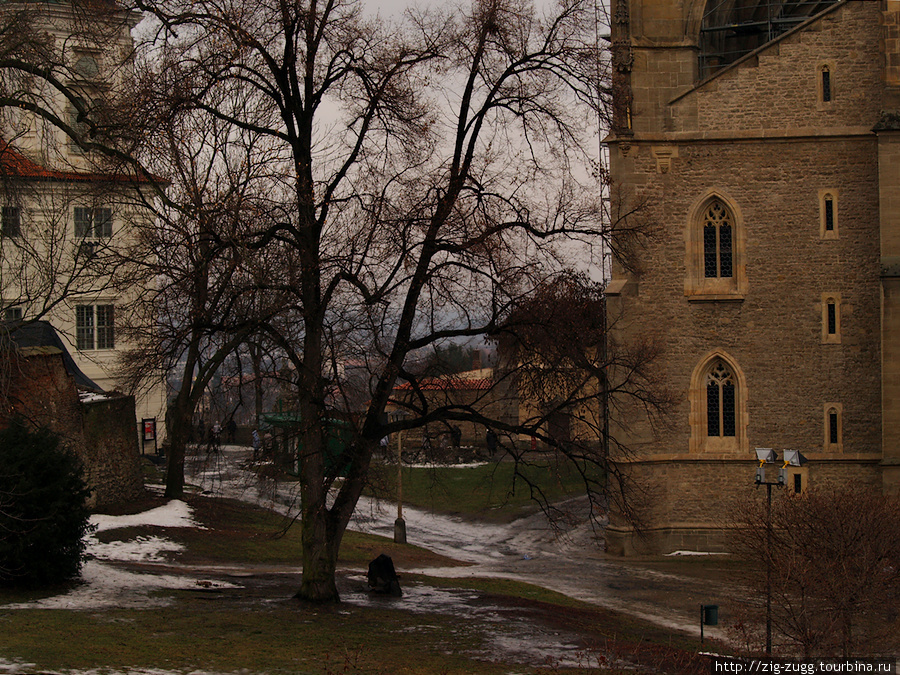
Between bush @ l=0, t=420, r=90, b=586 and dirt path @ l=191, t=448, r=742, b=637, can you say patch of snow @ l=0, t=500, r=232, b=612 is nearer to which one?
bush @ l=0, t=420, r=90, b=586

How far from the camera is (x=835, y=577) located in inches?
567

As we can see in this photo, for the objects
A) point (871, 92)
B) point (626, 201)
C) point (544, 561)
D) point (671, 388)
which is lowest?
point (544, 561)

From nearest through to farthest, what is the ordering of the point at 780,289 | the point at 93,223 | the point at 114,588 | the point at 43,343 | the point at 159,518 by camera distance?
the point at 114,588, the point at 159,518, the point at 780,289, the point at 43,343, the point at 93,223

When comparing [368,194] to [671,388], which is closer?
[368,194]

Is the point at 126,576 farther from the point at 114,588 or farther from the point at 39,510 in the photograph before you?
the point at 39,510

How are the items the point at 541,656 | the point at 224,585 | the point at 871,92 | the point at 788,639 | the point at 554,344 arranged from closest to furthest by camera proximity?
the point at 541,656, the point at 788,639, the point at 554,344, the point at 224,585, the point at 871,92

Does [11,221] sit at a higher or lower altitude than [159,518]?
higher

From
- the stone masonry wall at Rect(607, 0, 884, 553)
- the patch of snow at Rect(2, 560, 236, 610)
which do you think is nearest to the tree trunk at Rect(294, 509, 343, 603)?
the patch of snow at Rect(2, 560, 236, 610)

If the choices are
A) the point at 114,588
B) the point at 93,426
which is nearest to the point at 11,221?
the point at 114,588

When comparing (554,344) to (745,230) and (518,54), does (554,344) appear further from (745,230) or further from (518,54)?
(745,230)

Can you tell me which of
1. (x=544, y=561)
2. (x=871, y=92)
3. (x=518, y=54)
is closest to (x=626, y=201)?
(x=871, y=92)

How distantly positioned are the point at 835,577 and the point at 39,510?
40.7 feet

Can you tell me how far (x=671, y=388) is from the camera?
29.1 m

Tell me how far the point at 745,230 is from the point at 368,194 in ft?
50.5
